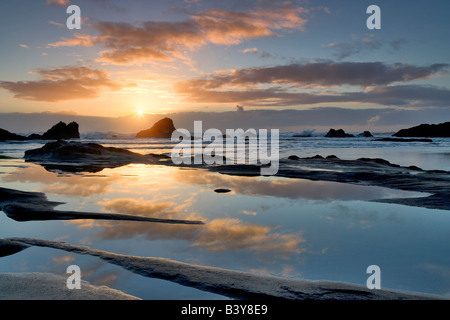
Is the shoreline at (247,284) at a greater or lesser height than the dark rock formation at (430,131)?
lesser

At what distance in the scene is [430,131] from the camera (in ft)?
347

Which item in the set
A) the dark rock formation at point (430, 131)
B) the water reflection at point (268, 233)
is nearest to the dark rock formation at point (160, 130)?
the dark rock formation at point (430, 131)

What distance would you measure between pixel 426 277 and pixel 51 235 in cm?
616

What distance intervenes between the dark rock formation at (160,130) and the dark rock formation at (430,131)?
3355 inches

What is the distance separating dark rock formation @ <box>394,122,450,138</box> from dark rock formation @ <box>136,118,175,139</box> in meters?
85.2

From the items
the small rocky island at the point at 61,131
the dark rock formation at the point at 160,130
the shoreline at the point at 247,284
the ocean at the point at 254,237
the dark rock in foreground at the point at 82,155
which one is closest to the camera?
the shoreline at the point at 247,284

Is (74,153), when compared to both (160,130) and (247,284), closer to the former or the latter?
(247,284)

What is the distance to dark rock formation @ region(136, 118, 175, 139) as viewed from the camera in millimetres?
123713

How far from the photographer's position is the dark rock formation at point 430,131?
99250 mm

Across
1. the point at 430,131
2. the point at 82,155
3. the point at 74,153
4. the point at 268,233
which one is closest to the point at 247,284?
the point at 268,233

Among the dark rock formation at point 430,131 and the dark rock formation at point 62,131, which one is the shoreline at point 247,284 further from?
the dark rock formation at point 430,131

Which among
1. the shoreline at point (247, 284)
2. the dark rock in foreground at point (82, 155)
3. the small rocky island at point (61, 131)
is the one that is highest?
the small rocky island at point (61, 131)
